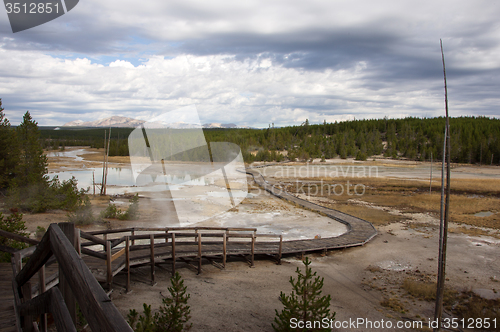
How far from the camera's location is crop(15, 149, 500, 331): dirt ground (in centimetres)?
851

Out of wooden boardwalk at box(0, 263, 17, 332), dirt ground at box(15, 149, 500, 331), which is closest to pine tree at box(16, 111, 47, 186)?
dirt ground at box(15, 149, 500, 331)

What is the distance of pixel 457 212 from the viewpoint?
87.9 feet

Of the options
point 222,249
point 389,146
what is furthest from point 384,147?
point 222,249

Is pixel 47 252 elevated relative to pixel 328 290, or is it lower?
elevated

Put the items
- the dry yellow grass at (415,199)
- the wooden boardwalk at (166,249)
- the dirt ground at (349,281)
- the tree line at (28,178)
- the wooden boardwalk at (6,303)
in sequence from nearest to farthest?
the wooden boardwalk at (6,303), the wooden boardwalk at (166,249), the dirt ground at (349,281), the tree line at (28,178), the dry yellow grass at (415,199)

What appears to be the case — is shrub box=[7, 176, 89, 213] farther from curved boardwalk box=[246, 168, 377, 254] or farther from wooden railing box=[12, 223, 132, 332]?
wooden railing box=[12, 223, 132, 332]

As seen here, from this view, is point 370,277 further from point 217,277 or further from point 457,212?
point 457,212

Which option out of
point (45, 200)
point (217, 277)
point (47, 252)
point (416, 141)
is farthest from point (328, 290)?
point (416, 141)

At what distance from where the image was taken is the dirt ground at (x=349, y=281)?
8508mm

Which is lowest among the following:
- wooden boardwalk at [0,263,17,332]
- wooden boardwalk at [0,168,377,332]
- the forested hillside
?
wooden boardwalk at [0,168,377,332]

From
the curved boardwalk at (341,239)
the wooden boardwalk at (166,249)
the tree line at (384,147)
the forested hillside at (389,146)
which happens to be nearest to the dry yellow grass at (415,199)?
the curved boardwalk at (341,239)

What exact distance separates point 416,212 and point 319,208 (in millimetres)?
8294

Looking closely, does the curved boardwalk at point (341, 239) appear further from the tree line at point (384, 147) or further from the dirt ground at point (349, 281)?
the tree line at point (384, 147)

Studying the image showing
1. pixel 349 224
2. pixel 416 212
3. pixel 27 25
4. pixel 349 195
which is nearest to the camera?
pixel 27 25
